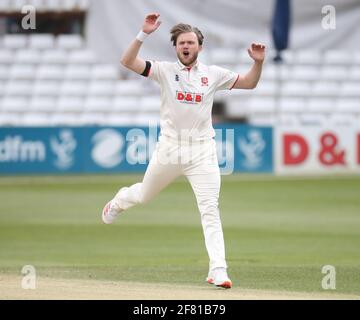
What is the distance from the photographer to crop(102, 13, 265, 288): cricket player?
8.88m

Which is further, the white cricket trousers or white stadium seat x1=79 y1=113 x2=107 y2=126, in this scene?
white stadium seat x1=79 y1=113 x2=107 y2=126

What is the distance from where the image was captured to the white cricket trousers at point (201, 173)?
29.2 feet

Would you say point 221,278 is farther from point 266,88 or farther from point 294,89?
point 294,89

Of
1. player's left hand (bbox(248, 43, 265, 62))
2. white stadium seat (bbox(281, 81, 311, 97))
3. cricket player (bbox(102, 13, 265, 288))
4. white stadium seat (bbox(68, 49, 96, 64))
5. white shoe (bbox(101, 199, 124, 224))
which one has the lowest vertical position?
white shoe (bbox(101, 199, 124, 224))

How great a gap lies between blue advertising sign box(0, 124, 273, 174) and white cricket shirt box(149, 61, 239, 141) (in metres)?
13.5

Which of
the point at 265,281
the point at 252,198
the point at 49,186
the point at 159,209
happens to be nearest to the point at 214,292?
the point at 265,281

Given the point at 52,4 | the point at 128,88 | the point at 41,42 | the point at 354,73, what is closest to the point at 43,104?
the point at 41,42

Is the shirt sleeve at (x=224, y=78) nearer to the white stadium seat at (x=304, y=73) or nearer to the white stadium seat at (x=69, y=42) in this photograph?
the white stadium seat at (x=69, y=42)

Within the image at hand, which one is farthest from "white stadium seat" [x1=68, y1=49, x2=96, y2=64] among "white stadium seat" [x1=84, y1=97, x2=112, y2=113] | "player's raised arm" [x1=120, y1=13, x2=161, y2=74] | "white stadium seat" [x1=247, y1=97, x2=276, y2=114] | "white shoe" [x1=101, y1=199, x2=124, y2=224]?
"player's raised arm" [x1=120, y1=13, x2=161, y2=74]

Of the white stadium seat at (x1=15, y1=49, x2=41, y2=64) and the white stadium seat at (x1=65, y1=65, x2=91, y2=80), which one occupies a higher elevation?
the white stadium seat at (x1=15, y1=49, x2=41, y2=64)

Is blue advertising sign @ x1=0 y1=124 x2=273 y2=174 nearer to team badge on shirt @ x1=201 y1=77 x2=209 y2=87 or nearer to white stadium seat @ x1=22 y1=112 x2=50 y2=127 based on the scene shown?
white stadium seat @ x1=22 y1=112 x2=50 y2=127

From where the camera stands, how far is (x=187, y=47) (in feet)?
29.1
